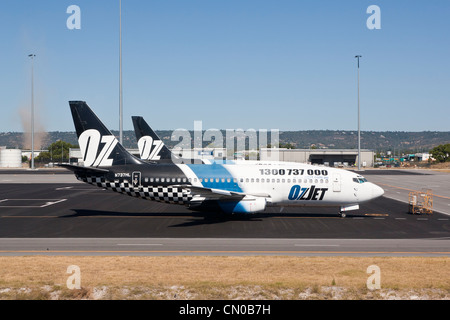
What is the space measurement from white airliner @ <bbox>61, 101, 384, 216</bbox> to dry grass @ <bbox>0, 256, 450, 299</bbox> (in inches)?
486

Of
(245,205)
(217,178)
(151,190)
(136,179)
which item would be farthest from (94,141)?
(245,205)

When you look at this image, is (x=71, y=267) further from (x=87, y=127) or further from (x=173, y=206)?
(x=173, y=206)

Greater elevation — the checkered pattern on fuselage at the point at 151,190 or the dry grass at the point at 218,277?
the checkered pattern on fuselage at the point at 151,190

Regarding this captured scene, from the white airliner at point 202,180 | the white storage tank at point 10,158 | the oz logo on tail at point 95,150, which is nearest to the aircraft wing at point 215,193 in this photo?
the white airliner at point 202,180

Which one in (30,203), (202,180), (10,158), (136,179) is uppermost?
(136,179)

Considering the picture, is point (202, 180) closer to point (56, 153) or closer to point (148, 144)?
point (148, 144)

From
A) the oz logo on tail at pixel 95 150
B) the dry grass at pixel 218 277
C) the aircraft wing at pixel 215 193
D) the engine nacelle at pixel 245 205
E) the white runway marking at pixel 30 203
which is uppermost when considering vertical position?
the oz logo on tail at pixel 95 150

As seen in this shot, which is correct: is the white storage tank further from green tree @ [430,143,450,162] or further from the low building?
green tree @ [430,143,450,162]

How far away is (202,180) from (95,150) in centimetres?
884

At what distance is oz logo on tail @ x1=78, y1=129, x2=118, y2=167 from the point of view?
3222 cm

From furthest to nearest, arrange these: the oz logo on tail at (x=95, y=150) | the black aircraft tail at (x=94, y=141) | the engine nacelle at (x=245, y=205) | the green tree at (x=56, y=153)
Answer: the green tree at (x=56, y=153)
the oz logo on tail at (x=95, y=150)
the black aircraft tail at (x=94, y=141)
the engine nacelle at (x=245, y=205)

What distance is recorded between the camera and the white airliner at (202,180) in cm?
3139

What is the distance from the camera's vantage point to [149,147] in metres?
55.2

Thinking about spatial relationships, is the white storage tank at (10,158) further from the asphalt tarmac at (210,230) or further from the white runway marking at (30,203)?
the asphalt tarmac at (210,230)
